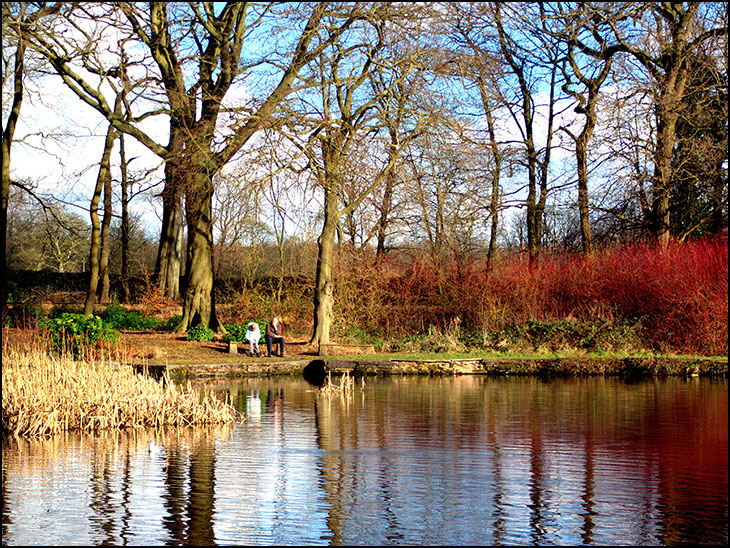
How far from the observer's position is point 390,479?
376 inches

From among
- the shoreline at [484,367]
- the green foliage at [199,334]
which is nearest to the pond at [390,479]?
the shoreline at [484,367]

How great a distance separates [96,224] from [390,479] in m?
26.2

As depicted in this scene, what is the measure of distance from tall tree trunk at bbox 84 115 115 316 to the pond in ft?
58.4

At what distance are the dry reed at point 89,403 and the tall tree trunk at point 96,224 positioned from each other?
17307 mm

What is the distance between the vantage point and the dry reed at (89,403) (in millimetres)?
13016

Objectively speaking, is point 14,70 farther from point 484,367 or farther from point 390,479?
point 390,479

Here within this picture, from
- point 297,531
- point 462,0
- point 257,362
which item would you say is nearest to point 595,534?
point 297,531

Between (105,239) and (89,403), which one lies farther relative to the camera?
(105,239)

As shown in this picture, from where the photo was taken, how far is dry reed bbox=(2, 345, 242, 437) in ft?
42.7

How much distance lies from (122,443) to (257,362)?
35.4ft

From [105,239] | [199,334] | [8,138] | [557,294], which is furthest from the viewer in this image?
[105,239]

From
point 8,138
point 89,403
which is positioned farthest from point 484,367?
point 8,138

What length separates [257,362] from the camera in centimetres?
2297

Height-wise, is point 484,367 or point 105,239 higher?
point 105,239
